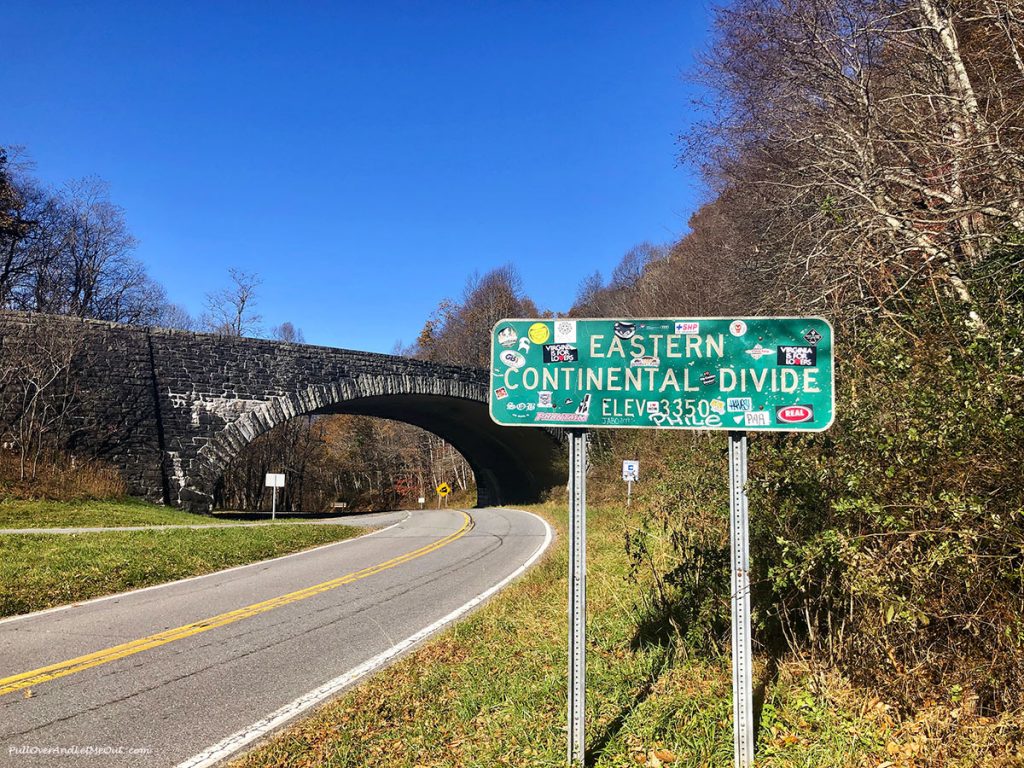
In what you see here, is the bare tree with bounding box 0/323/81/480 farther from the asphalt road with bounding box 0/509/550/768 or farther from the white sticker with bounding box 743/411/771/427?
the white sticker with bounding box 743/411/771/427

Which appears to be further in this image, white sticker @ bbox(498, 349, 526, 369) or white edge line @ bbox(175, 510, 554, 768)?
white edge line @ bbox(175, 510, 554, 768)

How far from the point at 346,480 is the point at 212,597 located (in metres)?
54.5

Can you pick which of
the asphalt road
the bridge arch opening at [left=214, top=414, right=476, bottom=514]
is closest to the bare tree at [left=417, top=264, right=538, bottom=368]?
the bridge arch opening at [left=214, top=414, right=476, bottom=514]

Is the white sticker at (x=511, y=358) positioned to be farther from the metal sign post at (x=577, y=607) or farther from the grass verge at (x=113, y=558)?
the grass verge at (x=113, y=558)

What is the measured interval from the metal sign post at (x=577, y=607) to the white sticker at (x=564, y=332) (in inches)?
20.0

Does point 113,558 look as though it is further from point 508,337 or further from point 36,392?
point 36,392

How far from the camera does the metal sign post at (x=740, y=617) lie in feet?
10.5

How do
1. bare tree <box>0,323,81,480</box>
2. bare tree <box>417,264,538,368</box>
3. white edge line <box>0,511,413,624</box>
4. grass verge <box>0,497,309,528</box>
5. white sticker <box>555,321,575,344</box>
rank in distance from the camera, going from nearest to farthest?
white sticker <box>555,321,575,344</box> → white edge line <box>0,511,413,624</box> → grass verge <box>0,497,309,528</box> → bare tree <box>0,323,81,480</box> → bare tree <box>417,264,538,368</box>

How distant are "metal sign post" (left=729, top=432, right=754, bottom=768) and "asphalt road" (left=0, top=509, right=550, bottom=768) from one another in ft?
9.55

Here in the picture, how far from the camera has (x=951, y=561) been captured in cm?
298

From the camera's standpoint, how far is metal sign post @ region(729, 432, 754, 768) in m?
3.19

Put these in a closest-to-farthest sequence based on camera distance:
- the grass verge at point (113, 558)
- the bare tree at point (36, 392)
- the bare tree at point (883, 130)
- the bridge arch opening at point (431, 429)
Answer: the bare tree at point (883, 130) < the grass verge at point (113, 558) < the bare tree at point (36, 392) < the bridge arch opening at point (431, 429)
